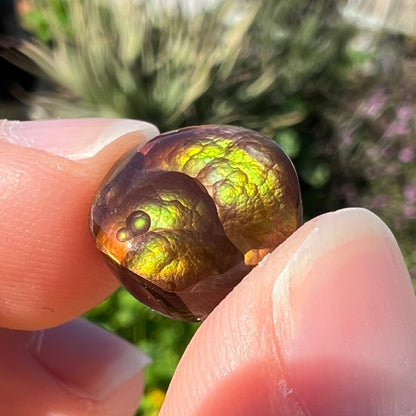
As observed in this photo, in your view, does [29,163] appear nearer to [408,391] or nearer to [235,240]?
[235,240]

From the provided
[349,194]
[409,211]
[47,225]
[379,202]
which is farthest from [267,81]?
[47,225]

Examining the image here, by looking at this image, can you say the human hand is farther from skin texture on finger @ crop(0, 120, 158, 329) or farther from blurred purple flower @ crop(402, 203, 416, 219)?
blurred purple flower @ crop(402, 203, 416, 219)

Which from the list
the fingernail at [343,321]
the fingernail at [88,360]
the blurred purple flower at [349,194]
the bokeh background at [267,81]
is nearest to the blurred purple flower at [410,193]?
the bokeh background at [267,81]

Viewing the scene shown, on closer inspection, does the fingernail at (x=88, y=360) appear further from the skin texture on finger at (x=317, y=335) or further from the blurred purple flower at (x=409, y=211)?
the blurred purple flower at (x=409, y=211)

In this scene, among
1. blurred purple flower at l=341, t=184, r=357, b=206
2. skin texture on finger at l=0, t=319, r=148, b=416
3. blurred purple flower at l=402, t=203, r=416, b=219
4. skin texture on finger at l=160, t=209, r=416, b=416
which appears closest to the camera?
skin texture on finger at l=160, t=209, r=416, b=416

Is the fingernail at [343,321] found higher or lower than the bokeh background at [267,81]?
higher

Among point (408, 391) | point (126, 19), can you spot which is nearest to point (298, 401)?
point (408, 391)

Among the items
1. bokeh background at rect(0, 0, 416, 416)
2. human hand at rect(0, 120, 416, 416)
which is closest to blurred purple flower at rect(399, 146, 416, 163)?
bokeh background at rect(0, 0, 416, 416)
